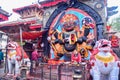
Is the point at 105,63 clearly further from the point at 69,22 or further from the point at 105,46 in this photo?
the point at 69,22

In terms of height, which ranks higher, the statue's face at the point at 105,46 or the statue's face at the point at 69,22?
the statue's face at the point at 69,22

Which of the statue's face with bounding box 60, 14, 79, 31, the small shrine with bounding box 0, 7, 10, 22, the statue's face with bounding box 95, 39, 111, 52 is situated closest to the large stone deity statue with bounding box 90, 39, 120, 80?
the statue's face with bounding box 95, 39, 111, 52

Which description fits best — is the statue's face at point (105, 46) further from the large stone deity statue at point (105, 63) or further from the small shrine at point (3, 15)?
the small shrine at point (3, 15)

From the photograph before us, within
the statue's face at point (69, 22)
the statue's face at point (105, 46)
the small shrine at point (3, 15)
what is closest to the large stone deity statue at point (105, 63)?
the statue's face at point (105, 46)

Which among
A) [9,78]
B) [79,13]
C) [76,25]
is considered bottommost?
[9,78]

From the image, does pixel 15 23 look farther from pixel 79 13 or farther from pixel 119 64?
pixel 119 64

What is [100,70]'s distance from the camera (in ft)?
21.2

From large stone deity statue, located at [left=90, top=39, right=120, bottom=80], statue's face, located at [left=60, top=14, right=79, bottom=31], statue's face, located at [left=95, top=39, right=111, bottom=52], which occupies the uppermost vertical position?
statue's face, located at [left=60, top=14, right=79, bottom=31]

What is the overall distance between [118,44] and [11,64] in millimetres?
6150

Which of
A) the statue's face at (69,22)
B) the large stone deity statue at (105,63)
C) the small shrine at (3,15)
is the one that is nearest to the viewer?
the large stone deity statue at (105,63)

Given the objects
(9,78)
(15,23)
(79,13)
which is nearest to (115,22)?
(79,13)

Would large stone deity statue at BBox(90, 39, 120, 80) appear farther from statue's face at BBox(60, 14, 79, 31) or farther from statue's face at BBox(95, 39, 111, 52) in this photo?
statue's face at BBox(60, 14, 79, 31)

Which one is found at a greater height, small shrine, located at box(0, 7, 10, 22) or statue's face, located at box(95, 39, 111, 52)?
small shrine, located at box(0, 7, 10, 22)

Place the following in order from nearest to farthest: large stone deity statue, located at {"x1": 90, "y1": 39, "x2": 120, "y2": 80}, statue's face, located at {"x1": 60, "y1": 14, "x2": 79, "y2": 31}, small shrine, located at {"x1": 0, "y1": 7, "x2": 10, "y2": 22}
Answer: large stone deity statue, located at {"x1": 90, "y1": 39, "x2": 120, "y2": 80} → statue's face, located at {"x1": 60, "y1": 14, "x2": 79, "y2": 31} → small shrine, located at {"x1": 0, "y1": 7, "x2": 10, "y2": 22}
